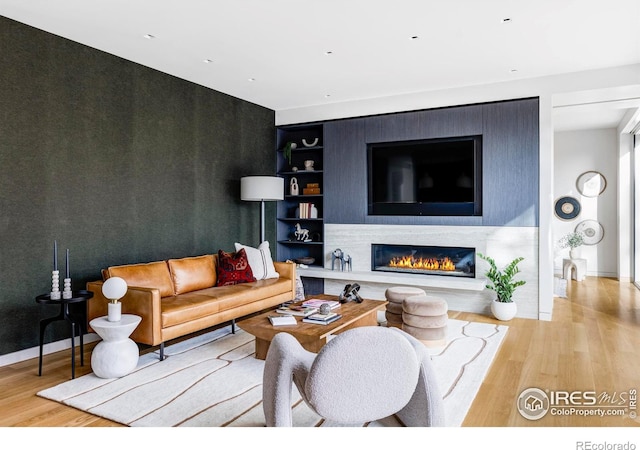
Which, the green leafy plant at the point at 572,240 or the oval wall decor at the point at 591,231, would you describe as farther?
the oval wall decor at the point at 591,231

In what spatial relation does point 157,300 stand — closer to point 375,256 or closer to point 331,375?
point 331,375

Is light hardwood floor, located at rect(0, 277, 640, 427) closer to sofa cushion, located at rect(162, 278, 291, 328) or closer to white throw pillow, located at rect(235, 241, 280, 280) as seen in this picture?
sofa cushion, located at rect(162, 278, 291, 328)

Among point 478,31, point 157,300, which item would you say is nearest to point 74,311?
point 157,300

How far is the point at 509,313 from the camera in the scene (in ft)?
16.6

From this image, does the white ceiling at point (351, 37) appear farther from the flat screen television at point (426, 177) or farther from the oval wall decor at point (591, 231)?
the oval wall decor at point (591, 231)

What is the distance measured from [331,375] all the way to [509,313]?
3.85 metres

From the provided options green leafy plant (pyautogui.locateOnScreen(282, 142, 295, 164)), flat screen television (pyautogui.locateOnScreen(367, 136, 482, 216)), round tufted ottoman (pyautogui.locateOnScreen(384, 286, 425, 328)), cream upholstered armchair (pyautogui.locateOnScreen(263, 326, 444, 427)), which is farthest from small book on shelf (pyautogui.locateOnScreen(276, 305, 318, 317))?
green leafy plant (pyautogui.locateOnScreen(282, 142, 295, 164))

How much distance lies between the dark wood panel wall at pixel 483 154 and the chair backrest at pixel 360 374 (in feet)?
12.9

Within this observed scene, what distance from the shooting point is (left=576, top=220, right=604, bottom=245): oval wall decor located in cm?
828

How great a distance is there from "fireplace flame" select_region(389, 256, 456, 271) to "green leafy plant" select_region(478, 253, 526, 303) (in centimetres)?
59

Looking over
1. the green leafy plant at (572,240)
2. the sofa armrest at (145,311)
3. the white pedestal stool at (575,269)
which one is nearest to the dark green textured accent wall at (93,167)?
the sofa armrest at (145,311)

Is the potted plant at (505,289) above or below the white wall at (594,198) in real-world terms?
below

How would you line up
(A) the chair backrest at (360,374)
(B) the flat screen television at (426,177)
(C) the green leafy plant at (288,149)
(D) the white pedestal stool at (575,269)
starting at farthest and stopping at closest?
(D) the white pedestal stool at (575,269) < (C) the green leafy plant at (288,149) < (B) the flat screen television at (426,177) < (A) the chair backrest at (360,374)

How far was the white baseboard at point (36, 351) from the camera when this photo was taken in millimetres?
3645
